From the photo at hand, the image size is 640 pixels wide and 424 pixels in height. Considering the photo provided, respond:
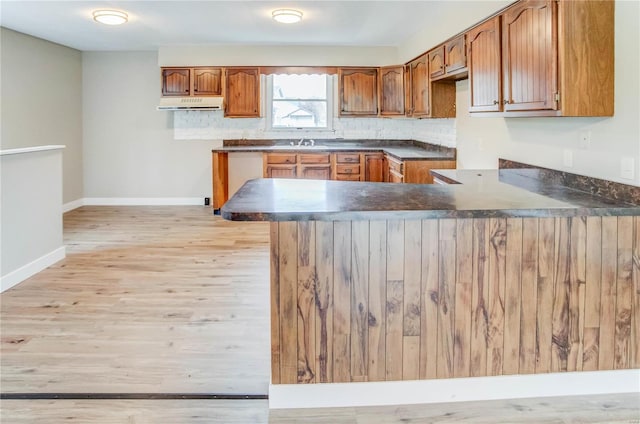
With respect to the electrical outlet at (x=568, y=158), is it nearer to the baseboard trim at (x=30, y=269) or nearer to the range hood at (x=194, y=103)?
the baseboard trim at (x=30, y=269)

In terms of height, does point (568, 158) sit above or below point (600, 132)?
below

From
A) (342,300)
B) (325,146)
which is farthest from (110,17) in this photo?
(342,300)

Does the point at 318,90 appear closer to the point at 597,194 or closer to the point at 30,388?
the point at 597,194

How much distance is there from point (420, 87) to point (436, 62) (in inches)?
Result: 27.9

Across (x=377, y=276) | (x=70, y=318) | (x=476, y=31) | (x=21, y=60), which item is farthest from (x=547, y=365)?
(x=21, y=60)

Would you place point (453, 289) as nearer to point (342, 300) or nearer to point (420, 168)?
point (342, 300)

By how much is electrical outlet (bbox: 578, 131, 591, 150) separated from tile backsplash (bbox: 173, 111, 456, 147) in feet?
15.7

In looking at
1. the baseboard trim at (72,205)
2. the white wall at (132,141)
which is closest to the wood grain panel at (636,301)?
the white wall at (132,141)

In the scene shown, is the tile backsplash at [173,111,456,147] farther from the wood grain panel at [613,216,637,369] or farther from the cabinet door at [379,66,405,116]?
the wood grain panel at [613,216,637,369]

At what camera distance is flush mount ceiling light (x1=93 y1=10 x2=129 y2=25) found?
17.3 ft

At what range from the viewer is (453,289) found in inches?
91.7

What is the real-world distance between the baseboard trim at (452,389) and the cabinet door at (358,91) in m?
5.48

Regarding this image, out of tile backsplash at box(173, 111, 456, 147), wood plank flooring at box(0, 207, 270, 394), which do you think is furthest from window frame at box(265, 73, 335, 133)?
wood plank flooring at box(0, 207, 270, 394)

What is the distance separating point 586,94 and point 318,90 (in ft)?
18.3
